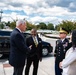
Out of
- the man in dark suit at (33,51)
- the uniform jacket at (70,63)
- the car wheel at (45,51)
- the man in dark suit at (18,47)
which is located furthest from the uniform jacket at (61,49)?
the car wheel at (45,51)

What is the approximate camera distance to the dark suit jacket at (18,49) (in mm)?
5570

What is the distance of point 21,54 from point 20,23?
0.73 metres

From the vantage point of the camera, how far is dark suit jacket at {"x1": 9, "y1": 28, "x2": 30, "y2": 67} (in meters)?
5.57

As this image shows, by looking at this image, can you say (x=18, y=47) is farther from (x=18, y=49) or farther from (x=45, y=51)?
(x=45, y=51)

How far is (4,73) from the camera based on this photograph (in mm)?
8352

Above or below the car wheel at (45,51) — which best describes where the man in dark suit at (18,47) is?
above

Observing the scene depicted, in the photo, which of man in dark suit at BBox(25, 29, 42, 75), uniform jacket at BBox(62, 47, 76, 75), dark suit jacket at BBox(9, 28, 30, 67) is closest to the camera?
uniform jacket at BBox(62, 47, 76, 75)

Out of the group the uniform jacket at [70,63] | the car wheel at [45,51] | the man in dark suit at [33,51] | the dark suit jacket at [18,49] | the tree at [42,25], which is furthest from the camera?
the tree at [42,25]

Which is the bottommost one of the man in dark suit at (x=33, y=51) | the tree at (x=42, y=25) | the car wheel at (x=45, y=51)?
the tree at (x=42, y=25)

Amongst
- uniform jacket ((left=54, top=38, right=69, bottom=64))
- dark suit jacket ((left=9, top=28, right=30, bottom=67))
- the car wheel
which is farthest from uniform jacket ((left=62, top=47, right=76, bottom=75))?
the car wheel

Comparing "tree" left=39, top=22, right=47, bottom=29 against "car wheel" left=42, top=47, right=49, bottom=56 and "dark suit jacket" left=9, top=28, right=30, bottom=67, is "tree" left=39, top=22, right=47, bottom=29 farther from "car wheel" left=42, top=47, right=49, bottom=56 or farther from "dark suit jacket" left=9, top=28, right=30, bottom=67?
"dark suit jacket" left=9, top=28, right=30, bottom=67

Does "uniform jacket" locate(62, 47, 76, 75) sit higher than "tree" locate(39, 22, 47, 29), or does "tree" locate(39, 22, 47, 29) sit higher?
"uniform jacket" locate(62, 47, 76, 75)

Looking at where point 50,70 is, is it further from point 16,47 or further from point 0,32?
point 0,32

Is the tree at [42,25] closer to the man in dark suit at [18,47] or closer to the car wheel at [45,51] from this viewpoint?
the car wheel at [45,51]
